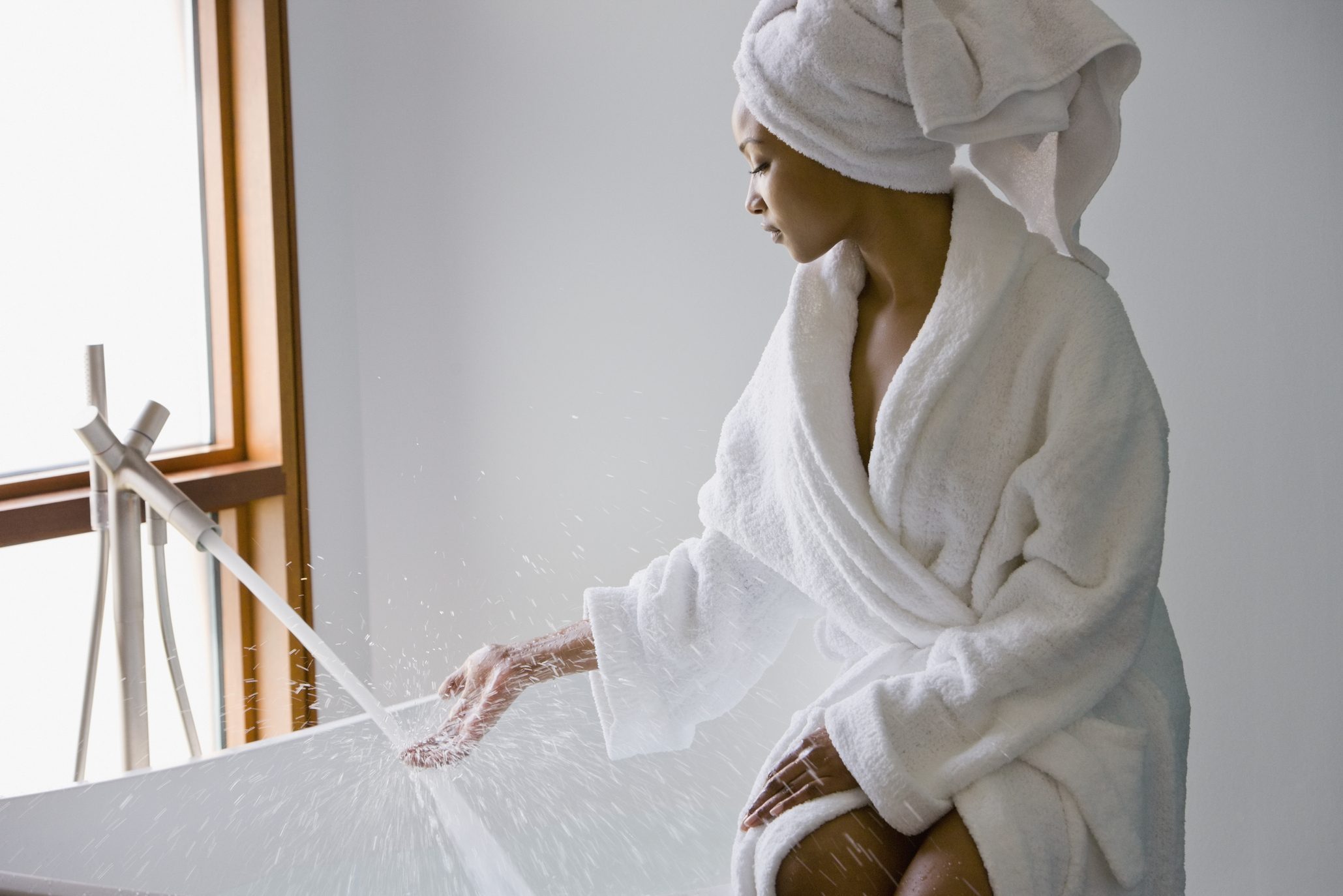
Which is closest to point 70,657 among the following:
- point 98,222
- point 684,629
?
point 98,222

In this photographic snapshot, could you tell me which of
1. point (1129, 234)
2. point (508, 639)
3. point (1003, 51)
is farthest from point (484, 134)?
point (1003, 51)

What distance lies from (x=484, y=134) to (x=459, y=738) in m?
1.16

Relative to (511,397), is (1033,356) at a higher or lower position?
higher

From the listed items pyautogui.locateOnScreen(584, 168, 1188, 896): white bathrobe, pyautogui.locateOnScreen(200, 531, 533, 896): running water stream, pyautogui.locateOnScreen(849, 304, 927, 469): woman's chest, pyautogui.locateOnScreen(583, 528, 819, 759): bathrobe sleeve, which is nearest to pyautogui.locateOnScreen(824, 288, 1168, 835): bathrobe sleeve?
pyautogui.locateOnScreen(584, 168, 1188, 896): white bathrobe

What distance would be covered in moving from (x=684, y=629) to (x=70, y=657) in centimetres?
127

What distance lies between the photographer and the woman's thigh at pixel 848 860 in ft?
3.18

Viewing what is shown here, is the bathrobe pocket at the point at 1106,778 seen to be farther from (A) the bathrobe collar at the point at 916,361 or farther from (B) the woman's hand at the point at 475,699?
(B) the woman's hand at the point at 475,699

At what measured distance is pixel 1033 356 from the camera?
1042 millimetres

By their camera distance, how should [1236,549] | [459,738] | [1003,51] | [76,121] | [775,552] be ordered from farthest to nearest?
1. [76,121]
2. [1236,549]
3. [459,738]
4. [775,552]
5. [1003,51]

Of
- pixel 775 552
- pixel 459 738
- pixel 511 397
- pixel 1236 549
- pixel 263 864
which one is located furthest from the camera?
pixel 511 397

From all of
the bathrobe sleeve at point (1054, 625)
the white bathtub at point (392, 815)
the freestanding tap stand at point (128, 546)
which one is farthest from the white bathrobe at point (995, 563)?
the freestanding tap stand at point (128, 546)

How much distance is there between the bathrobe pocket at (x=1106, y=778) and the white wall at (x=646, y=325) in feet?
1.96

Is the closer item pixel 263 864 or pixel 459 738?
pixel 459 738

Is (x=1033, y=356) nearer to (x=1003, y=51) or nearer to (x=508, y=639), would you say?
(x=1003, y=51)
